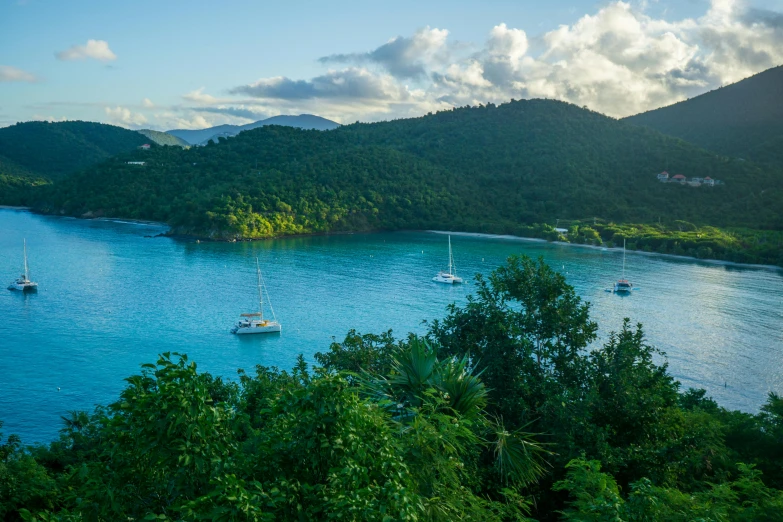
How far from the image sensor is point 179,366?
6344mm

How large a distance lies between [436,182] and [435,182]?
0.19m

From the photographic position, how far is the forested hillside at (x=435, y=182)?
91.1 meters

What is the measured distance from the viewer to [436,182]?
11062 centimetres

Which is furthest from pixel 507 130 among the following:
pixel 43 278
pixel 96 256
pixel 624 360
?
pixel 624 360

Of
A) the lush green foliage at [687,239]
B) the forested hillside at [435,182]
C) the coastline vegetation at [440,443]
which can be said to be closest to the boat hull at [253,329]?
the coastline vegetation at [440,443]

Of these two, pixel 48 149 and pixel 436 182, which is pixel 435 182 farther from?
pixel 48 149

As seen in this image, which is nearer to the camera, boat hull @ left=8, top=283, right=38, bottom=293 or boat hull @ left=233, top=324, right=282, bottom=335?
boat hull @ left=233, top=324, right=282, bottom=335

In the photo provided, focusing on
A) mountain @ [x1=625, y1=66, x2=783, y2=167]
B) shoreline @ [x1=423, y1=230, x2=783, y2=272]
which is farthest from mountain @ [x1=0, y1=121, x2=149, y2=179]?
mountain @ [x1=625, y1=66, x2=783, y2=167]

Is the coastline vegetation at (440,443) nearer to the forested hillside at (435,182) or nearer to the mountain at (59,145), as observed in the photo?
the forested hillside at (435,182)

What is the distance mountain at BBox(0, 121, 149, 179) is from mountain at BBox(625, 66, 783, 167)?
135 meters

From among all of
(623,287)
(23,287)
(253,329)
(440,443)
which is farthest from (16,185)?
(440,443)

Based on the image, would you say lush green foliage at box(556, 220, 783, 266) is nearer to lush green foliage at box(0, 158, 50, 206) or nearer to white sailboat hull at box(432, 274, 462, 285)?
white sailboat hull at box(432, 274, 462, 285)

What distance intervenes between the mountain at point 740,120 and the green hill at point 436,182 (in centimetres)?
994

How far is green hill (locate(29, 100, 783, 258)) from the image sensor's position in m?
91.0
